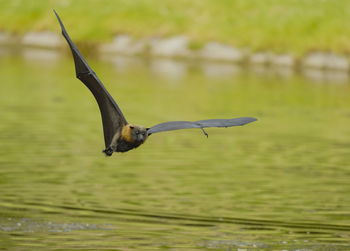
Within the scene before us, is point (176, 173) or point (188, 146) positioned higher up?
point (176, 173)

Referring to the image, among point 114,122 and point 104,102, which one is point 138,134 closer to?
point 114,122

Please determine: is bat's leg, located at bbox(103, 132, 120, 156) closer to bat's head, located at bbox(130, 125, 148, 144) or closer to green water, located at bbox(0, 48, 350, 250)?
bat's head, located at bbox(130, 125, 148, 144)

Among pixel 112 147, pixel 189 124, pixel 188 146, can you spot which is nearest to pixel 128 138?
pixel 112 147

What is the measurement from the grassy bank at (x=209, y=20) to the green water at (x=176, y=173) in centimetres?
1212

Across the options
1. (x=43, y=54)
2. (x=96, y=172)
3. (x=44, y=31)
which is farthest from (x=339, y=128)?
(x=44, y=31)

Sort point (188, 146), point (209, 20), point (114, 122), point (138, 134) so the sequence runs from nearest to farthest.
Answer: point (138, 134), point (114, 122), point (188, 146), point (209, 20)

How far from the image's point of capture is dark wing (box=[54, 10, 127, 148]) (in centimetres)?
1237

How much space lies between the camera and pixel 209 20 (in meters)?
59.3

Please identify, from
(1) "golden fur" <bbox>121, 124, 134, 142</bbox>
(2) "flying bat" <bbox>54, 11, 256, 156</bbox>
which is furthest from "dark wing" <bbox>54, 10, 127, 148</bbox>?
(1) "golden fur" <bbox>121, 124, 134, 142</bbox>

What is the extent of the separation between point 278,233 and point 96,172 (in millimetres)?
6874

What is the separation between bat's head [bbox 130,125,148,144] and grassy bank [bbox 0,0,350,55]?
42680 mm

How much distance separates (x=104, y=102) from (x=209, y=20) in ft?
155

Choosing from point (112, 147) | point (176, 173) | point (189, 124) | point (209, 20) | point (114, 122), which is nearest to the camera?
point (189, 124)

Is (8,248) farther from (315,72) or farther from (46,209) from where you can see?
(315,72)
